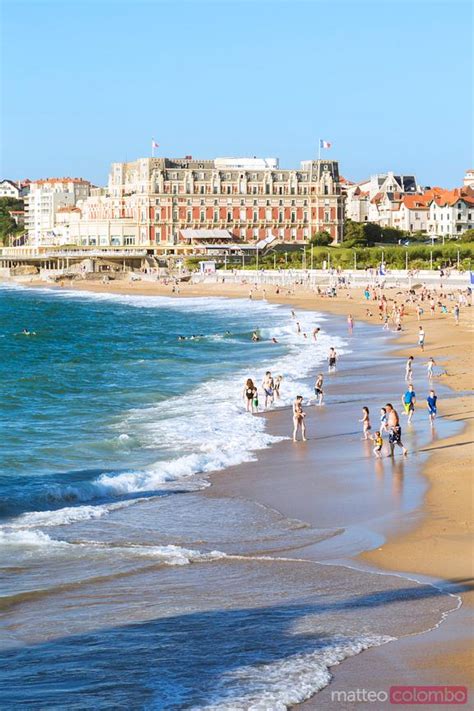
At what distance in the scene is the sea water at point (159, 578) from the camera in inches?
472

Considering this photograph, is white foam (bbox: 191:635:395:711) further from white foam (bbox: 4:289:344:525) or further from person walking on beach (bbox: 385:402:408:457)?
person walking on beach (bbox: 385:402:408:457)

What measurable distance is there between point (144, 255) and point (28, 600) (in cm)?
14268

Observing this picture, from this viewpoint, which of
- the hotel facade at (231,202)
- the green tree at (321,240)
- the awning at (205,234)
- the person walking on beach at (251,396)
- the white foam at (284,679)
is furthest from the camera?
the hotel facade at (231,202)

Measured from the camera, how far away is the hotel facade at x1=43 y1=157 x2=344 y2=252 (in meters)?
161

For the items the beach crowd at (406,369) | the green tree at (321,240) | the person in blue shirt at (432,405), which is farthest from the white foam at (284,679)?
the green tree at (321,240)

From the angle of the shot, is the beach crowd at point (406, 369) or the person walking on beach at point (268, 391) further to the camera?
the person walking on beach at point (268, 391)

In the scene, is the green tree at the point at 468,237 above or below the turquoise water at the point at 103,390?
above

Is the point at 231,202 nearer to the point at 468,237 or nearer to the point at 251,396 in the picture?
the point at 468,237

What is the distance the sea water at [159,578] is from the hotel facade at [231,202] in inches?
4953

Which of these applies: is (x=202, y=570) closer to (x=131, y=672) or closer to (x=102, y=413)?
(x=131, y=672)

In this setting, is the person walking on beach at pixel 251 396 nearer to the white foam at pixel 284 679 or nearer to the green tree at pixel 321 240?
the white foam at pixel 284 679

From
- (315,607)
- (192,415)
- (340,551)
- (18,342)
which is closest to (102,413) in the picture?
(192,415)

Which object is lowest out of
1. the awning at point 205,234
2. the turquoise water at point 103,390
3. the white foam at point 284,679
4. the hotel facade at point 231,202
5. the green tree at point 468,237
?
the turquoise water at point 103,390

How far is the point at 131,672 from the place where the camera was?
12.1 meters
